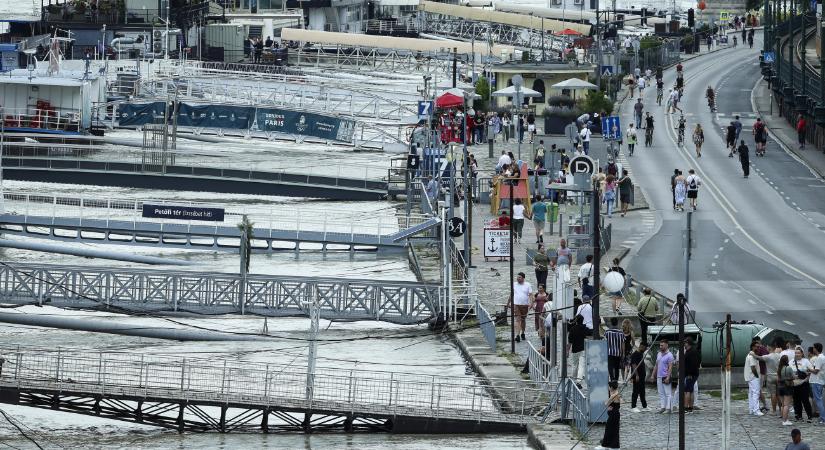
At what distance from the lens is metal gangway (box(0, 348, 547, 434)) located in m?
Answer: 39.9

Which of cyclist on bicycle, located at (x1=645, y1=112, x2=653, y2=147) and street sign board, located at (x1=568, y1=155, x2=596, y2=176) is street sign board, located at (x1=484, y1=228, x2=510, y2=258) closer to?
street sign board, located at (x1=568, y1=155, x2=596, y2=176)

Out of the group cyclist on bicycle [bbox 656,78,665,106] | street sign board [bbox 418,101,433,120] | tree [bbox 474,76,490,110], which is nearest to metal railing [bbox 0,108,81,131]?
tree [bbox 474,76,490,110]

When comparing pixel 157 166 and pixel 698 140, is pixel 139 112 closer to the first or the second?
pixel 157 166

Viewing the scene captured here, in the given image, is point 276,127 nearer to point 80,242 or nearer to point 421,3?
point 80,242

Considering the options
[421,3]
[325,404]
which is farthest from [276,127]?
[421,3]

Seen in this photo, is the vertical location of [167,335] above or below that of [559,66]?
below

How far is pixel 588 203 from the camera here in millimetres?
61500

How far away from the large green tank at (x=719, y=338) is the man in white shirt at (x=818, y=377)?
111 inches

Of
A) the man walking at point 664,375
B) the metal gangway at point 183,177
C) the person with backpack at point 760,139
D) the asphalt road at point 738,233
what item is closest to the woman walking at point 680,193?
the asphalt road at point 738,233

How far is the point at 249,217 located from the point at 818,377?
4256 centimetres

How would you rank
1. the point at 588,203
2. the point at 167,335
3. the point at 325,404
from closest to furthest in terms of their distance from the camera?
the point at 325,404, the point at 167,335, the point at 588,203

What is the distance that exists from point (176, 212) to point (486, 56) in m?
82.4

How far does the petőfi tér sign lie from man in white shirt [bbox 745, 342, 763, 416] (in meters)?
29.8

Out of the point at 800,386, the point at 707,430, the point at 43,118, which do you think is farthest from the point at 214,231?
the point at 800,386
